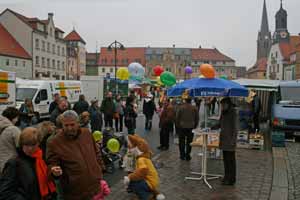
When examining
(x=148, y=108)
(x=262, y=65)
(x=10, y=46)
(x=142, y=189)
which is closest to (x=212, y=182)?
(x=142, y=189)

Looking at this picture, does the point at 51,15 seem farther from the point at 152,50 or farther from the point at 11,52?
the point at 152,50

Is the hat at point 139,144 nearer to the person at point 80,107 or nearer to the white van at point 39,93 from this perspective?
the person at point 80,107

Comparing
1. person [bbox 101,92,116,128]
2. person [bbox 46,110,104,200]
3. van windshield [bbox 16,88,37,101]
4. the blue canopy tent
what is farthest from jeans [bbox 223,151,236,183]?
→ van windshield [bbox 16,88,37,101]

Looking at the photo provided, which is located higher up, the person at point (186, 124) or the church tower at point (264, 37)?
the church tower at point (264, 37)

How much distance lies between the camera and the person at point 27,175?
10.6 feet

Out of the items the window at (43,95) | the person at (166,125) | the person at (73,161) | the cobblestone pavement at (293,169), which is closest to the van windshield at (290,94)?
the cobblestone pavement at (293,169)

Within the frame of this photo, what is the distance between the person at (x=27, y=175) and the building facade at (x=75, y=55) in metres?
72.3

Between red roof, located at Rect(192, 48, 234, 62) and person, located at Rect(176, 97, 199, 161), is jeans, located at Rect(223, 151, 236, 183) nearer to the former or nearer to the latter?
person, located at Rect(176, 97, 199, 161)

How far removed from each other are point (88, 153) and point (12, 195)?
87 cm

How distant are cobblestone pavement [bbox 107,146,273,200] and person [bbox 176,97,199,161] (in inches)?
13.4

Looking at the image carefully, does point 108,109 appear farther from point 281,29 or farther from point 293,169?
point 281,29

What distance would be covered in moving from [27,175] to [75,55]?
79.5 m

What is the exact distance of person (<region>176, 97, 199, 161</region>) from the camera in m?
9.73

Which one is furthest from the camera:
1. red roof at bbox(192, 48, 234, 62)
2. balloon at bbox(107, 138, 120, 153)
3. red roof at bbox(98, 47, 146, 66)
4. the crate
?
red roof at bbox(192, 48, 234, 62)
